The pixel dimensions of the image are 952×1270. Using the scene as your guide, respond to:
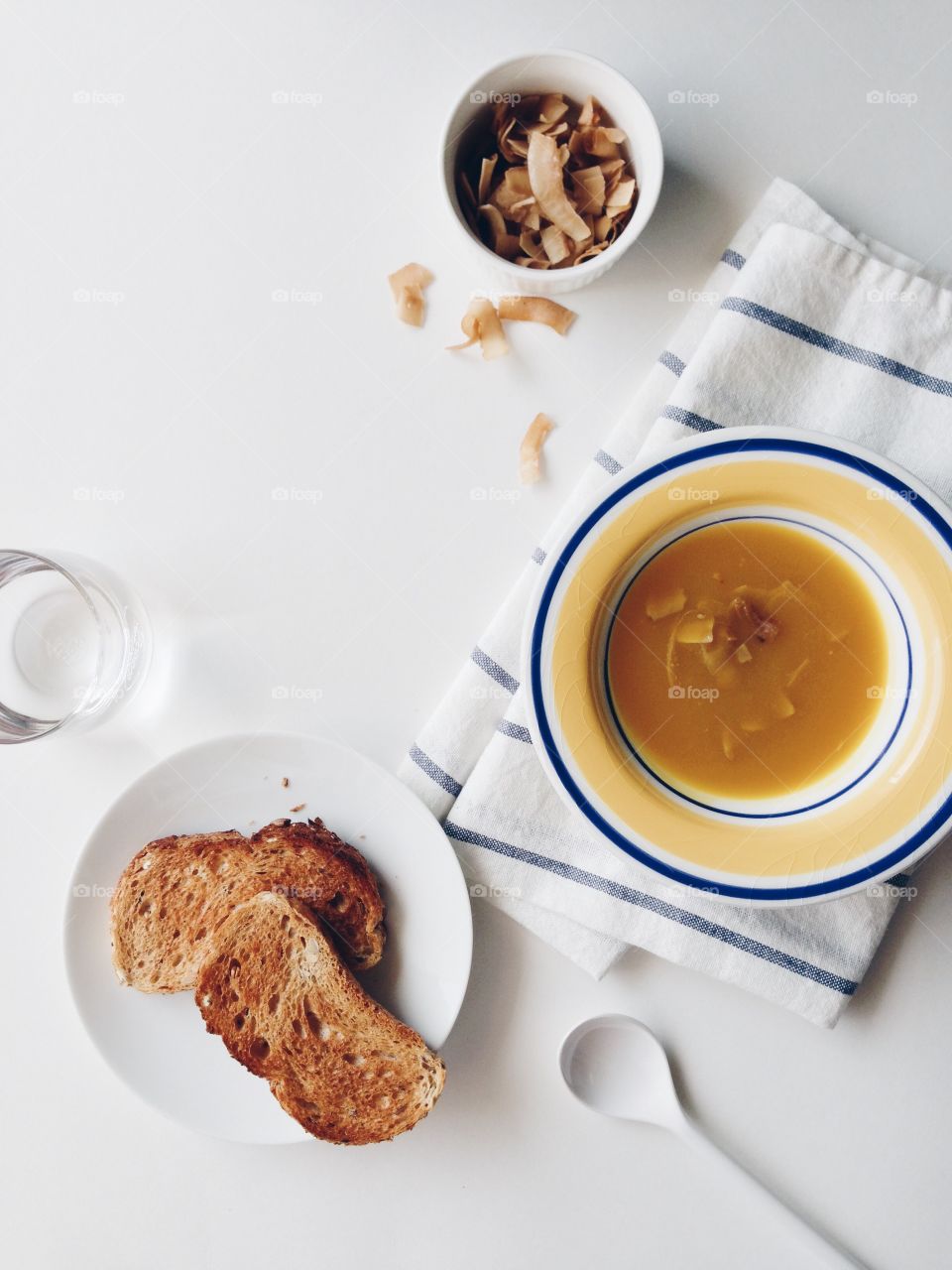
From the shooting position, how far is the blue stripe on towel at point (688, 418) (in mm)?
1025

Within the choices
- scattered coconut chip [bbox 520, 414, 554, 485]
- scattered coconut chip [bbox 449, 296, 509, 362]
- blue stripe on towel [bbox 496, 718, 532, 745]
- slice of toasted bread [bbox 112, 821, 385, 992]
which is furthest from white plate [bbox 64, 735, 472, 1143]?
scattered coconut chip [bbox 449, 296, 509, 362]

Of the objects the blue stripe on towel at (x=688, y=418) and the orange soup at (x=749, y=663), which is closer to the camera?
the orange soup at (x=749, y=663)

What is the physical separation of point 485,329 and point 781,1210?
41.0 inches

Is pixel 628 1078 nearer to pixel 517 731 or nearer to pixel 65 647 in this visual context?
pixel 517 731

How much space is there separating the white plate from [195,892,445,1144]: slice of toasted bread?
→ 0.04m

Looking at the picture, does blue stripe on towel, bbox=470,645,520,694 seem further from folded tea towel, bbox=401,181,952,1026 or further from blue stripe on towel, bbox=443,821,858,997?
blue stripe on towel, bbox=443,821,858,997

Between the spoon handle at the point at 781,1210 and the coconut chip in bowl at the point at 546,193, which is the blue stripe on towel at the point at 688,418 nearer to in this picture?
the coconut chip in bowl at the point at 546,193

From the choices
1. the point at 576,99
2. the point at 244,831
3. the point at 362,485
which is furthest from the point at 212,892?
the point at 576,99

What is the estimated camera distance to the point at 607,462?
1082 mm

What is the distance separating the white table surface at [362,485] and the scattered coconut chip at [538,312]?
0.02 meters

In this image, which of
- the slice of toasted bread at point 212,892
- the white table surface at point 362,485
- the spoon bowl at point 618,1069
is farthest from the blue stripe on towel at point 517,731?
the spoon bowl at point 618,1069

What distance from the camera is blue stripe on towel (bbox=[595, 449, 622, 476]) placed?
1080 millimetres

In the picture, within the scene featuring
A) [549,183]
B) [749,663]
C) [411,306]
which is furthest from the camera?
[411,306]

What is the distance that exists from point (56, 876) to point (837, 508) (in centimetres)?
97
